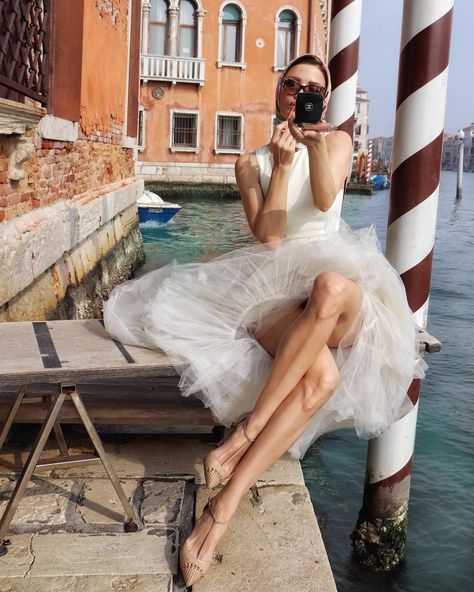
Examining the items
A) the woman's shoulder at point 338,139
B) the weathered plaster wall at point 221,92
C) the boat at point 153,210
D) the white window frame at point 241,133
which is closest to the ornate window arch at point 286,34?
the weathered plaster wall at point 221,92

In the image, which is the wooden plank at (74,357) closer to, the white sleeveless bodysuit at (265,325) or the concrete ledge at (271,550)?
the white sleeveless bodysuit at (265,325)

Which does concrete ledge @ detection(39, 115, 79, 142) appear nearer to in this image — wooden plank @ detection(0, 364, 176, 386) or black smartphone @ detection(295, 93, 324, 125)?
black smartphone @ detection(295, 93, 324, 125)

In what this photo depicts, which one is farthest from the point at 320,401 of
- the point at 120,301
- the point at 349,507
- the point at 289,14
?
the point at 289,14

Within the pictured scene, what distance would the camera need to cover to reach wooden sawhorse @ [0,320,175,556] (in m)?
1.95

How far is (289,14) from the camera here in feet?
75.9

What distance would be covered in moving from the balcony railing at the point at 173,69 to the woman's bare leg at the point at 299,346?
21580 millimetres

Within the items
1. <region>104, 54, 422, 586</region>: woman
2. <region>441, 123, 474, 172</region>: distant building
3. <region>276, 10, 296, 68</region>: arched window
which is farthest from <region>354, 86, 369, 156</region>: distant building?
<region>104, 54, 422, 586</region>: woman

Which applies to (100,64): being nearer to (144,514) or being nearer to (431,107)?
(431,107)

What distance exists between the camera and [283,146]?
7.89 ft

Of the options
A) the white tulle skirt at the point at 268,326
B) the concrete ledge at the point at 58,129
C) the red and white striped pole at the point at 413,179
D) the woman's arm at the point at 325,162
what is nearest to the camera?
the white tulle skirt at the point at 268,326

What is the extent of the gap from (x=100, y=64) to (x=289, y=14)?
18430 millimetres

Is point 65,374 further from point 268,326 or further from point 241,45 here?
point 241,45

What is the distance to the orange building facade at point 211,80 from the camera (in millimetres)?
22797

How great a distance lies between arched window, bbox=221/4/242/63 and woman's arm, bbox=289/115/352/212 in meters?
21.6
